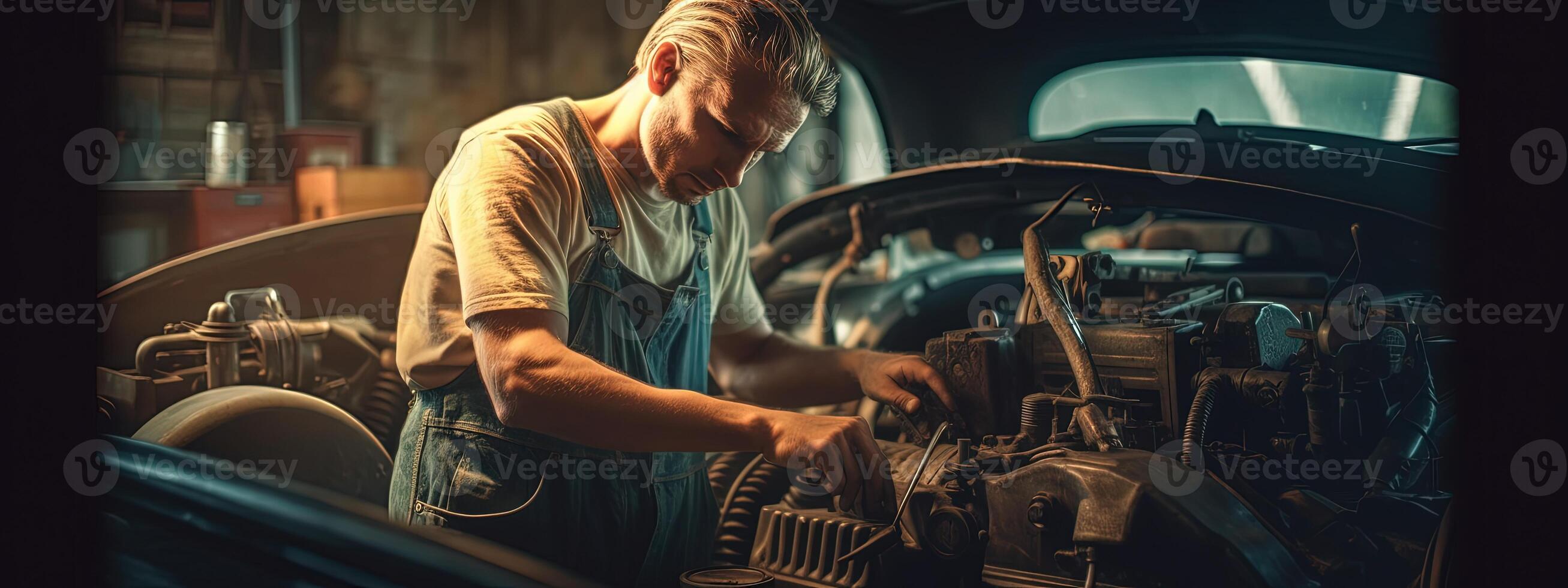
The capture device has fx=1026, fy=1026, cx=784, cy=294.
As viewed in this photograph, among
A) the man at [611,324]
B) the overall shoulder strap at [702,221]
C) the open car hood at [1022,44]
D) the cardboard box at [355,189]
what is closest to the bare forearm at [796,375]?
the man at [611,324]

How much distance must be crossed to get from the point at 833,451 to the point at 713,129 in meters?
0.47

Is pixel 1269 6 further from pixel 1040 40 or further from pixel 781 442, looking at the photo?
pixel 781 442

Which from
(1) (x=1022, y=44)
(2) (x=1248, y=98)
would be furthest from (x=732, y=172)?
(2) (x=1248, y=98)

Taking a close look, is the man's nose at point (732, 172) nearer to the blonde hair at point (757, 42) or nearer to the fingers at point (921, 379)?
the blonde hair at point (757, 42)

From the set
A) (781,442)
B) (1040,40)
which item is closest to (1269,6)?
(1040,40)

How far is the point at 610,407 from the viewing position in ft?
3.83

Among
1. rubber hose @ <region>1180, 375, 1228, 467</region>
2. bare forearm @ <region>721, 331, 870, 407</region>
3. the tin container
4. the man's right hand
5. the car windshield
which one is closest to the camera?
the man's right hand

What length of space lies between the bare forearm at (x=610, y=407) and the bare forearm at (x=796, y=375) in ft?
1.51

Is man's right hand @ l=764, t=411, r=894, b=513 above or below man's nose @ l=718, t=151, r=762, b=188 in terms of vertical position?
below

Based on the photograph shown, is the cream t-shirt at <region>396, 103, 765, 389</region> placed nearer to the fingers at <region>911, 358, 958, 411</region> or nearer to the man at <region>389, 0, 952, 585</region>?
the man at <region>389, 0, 952, 585</region>

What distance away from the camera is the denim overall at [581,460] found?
140 cm

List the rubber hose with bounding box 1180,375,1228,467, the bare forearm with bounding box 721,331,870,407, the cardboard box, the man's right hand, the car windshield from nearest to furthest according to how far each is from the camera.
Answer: the man's right hand
the rubber hose with bounding box 1180,375,1228,467
the car windshield
the bare forearm with bounding box 721,331,870,407
the cardboard box

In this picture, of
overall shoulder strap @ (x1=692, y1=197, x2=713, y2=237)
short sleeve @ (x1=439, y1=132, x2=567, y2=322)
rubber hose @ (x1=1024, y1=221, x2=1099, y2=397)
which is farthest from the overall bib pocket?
rubber hose @ (x1=1024, y1=221, x2=1099, y2=397)

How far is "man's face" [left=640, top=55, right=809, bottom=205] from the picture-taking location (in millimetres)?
1311
